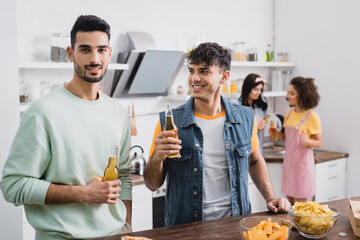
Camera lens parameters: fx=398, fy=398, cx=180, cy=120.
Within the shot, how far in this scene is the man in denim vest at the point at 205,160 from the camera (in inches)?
78.5

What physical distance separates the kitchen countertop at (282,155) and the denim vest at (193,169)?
2.16 metres

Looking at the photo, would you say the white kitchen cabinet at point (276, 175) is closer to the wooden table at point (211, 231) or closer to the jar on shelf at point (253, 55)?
the jar on shelf at point (253, 55)

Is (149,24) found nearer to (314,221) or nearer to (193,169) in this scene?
(193,169)

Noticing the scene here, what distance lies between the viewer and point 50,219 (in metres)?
1.69

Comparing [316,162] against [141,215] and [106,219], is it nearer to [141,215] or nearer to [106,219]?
[141,215]

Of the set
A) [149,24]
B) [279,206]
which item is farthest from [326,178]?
[279,206]

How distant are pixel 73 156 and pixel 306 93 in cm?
277

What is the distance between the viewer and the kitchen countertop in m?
4.19

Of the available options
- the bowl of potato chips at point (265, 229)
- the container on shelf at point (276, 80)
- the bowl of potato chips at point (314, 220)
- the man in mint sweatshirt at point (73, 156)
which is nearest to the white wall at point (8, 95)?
the man in mint sweatshirt at point (73, 156)

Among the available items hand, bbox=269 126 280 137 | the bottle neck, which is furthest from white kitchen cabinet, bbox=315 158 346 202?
the bottle neck

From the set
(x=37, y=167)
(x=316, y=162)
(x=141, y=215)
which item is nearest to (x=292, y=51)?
(x=316, y=162)

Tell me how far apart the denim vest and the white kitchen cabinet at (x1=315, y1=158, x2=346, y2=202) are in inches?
93.5

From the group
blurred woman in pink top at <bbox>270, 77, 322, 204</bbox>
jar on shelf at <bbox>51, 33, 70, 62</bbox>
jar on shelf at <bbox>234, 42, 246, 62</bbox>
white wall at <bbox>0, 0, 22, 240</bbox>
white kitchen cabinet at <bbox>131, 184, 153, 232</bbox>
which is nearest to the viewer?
white wall at <bbox>0, 0, 22, 240</bbox>

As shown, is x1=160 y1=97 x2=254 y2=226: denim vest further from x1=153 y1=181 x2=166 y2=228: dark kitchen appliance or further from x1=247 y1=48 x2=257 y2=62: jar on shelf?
x1=247 y1=48 x2=257 y2=62: jar on shelf
